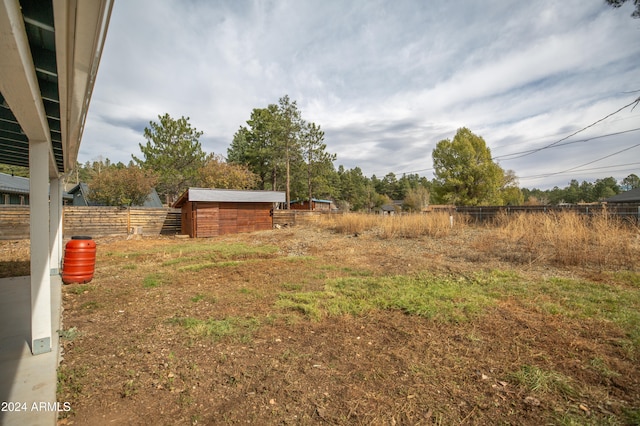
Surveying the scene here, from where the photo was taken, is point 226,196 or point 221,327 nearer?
point 221,327

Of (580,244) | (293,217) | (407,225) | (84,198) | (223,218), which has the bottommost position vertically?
(580,244)

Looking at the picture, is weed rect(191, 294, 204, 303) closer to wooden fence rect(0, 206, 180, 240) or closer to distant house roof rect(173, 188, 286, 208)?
distant house roof rect(173, 188, 286, 208)

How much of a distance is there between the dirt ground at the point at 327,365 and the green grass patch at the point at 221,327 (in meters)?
0.03

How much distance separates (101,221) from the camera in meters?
14.8

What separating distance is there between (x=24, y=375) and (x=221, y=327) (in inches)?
64.5

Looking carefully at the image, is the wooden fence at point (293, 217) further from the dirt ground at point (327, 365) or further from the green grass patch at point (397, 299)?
the dirt ground at point (327, 365)

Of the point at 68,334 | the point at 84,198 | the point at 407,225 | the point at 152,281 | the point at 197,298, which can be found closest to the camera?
the point at 68,334

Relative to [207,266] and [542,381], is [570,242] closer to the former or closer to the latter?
[542,381]

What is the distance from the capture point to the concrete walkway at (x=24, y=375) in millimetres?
1911

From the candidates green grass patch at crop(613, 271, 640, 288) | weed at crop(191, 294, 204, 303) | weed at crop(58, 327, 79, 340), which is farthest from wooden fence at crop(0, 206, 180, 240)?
green grass patch at crop(613, 271, 640, 288)

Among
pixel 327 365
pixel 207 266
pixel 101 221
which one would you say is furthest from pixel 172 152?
pixel 327 365

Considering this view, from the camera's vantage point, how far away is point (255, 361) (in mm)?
2631

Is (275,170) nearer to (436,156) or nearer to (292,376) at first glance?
(436,156)

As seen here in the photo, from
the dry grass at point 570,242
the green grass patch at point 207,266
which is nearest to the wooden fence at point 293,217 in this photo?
the green grass patch at point 207,266
